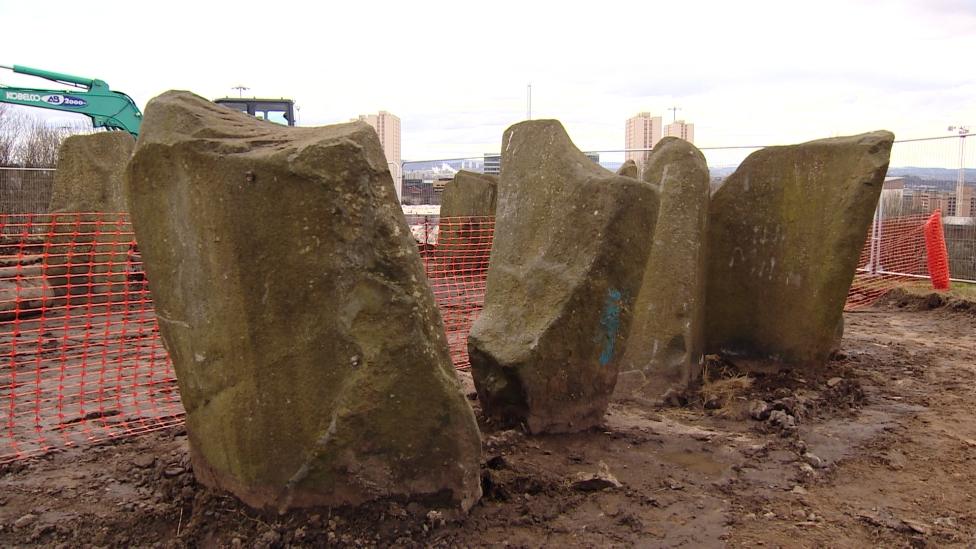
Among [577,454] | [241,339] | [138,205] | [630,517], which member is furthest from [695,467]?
[138,205]

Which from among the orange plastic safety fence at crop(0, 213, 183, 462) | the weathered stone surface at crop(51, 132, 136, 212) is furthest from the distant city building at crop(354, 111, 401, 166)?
the orange plastic safety fence at crop(0, 213, 183, 462)

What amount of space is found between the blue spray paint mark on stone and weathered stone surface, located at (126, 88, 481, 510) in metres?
1.30

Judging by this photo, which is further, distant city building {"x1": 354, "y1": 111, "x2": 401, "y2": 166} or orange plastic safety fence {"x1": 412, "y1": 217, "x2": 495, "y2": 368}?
distant city building {"x1": 354, "y1": 111, "x2": 401, "y2": 166}

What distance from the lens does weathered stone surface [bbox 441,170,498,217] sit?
10.8m

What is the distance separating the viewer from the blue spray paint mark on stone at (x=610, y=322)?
13.1 feet

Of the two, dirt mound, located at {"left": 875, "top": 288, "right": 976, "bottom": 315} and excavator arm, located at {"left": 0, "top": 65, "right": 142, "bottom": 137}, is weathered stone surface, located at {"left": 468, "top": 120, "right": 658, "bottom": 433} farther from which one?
excavator arm, located at {"left": 0, "top": 65, "right": 142, "bottom": 137}

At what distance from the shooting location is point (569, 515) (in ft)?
10.3

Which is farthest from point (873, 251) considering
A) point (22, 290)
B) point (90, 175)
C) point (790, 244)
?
point (22, 290)

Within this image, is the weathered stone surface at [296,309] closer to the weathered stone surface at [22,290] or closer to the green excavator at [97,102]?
the weathered stone surface at [22,290]

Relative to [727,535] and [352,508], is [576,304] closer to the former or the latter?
[727,535]

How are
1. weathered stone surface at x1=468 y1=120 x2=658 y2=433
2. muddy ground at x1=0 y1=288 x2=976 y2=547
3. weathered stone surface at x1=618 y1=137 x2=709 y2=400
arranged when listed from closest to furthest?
muddy ground at x1=0 y1=288 x2=976 y2=547 → weathered stone surface at x1=468 y1=120 x2=658 y2=433 → weathered stone surface at x1=618 y1=137 x2=709 y2=400

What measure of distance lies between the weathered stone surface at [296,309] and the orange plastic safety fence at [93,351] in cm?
161

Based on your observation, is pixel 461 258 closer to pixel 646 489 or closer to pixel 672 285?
pixel 672 285

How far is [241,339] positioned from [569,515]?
4.74 ft
